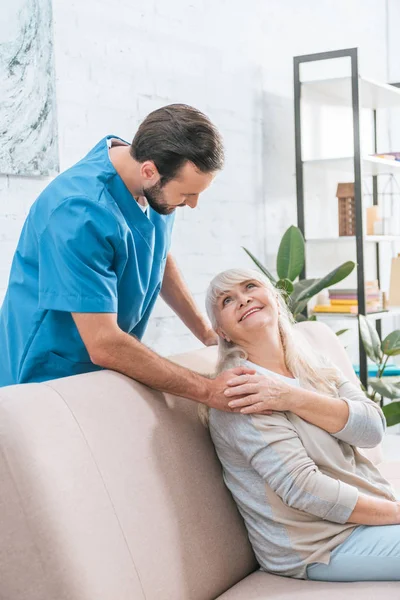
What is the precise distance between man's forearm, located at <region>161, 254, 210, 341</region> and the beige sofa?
19.4 inches

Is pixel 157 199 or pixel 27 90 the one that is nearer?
pixel 157 199

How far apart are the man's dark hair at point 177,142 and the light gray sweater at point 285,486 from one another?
0.53 meters

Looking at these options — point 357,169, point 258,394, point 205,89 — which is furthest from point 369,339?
point 258,394

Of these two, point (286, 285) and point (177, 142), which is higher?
point (177, 142)

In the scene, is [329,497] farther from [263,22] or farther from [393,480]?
[263,22]

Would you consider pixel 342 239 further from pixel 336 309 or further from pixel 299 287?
pixel 299 287

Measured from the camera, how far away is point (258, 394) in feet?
5.52

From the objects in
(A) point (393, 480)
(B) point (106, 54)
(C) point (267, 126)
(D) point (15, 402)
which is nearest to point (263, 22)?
(C) point (267, 126)

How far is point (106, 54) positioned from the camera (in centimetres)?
281

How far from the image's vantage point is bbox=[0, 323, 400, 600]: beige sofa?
1.29m

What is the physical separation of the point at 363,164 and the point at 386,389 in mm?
1140

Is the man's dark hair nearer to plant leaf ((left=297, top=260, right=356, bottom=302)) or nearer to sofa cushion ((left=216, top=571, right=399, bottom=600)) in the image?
sofa cushion ((left=216, top=571, right=399, bottom=600))

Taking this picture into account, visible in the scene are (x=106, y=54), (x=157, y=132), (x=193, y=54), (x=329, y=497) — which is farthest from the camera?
(x=193, y=54)

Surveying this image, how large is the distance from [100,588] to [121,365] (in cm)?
49
